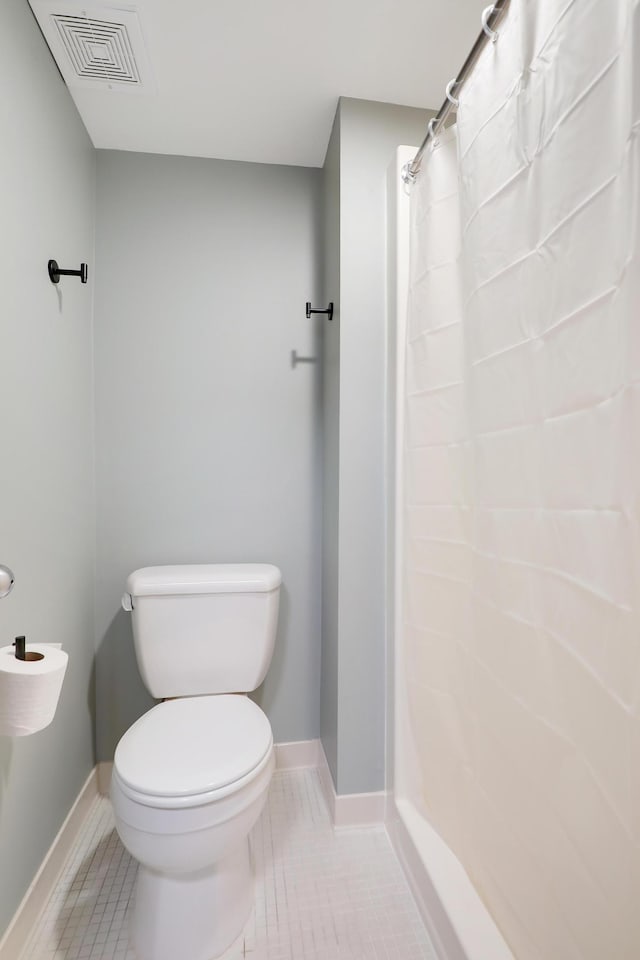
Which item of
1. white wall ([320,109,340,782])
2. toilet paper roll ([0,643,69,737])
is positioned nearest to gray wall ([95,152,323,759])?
white wall ([320,109,340,782])

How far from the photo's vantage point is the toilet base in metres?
1.13

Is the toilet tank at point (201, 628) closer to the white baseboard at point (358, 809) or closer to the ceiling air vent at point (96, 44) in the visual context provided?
the white baseboard at point (358, 809)

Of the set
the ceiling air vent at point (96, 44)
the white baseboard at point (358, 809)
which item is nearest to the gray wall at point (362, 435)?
the white baseboard at point (358, 809)

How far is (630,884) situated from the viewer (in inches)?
25.1

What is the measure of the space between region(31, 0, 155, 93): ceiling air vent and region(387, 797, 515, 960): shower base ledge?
7.10 feet

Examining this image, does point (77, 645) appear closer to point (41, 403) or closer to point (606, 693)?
point (41, 403)

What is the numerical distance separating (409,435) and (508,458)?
0.51 m

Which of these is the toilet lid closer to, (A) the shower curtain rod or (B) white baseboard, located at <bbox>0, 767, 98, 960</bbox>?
(B) white baseboard, located at <bbox>0, 767, 98, 960</bbox>

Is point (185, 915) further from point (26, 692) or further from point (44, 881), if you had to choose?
point (26, 692)

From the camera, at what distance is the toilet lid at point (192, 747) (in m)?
1.09

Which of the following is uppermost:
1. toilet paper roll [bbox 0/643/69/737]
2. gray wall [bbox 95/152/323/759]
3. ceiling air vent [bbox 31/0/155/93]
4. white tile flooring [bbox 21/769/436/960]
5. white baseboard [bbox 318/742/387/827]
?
ceiling air vent [bbox 31/0/155/93]

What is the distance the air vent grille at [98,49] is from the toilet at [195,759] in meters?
1.44

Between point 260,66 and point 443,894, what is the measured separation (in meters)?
2.13

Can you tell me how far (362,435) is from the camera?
5.09ft
